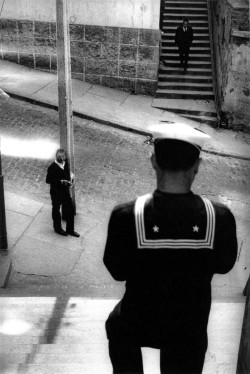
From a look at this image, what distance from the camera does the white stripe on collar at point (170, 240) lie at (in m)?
2.50

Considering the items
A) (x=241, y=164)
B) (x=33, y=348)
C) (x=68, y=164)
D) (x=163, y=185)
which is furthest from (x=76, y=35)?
(x=163, y=185)

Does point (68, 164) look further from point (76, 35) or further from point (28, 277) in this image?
point (76, 35)

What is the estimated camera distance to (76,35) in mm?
14719

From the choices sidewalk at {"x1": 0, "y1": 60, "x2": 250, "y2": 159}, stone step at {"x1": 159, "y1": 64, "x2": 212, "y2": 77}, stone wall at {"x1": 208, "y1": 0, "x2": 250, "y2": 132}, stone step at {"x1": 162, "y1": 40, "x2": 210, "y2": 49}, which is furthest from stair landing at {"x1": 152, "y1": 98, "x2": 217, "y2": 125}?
stone step at {"x1": 162, "y1": 40, "x2": 210, "y2": 49}

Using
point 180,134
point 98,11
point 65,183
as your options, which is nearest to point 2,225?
point 65,183

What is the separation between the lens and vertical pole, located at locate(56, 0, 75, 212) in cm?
815

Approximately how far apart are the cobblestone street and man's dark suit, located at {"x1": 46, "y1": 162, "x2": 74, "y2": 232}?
1.70 ft

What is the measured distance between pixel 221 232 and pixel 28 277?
5.82 meters

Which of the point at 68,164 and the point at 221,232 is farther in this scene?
the point at 68,164

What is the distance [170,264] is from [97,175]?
28.5 feet

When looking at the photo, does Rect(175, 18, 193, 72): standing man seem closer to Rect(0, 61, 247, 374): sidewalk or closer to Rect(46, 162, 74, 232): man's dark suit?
Rect(0, 61, 247, 374): sidewalk

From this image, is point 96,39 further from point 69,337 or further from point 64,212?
point 69,337

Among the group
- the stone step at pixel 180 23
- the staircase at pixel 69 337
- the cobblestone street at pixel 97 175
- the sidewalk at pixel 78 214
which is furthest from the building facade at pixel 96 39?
the staircase at pixel 69 337

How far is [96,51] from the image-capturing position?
48.6 ft
